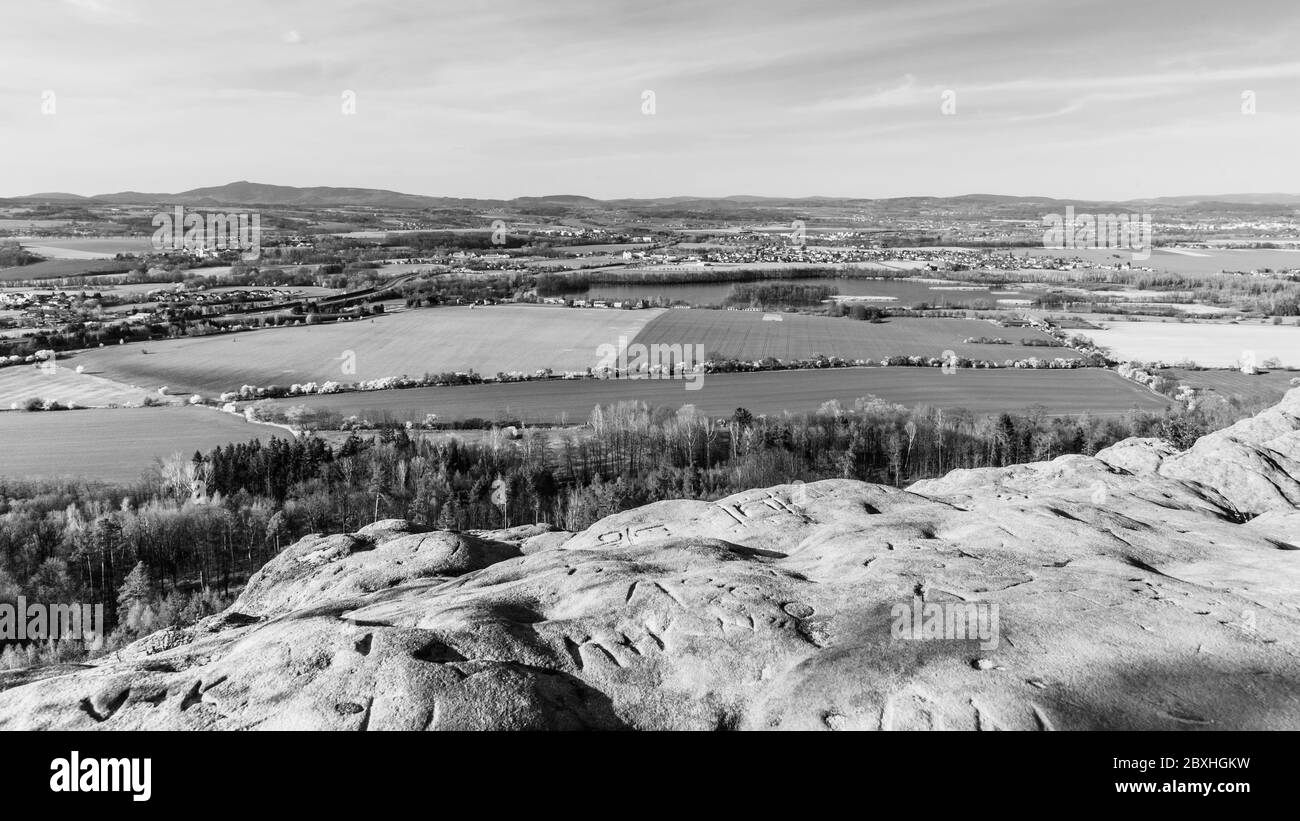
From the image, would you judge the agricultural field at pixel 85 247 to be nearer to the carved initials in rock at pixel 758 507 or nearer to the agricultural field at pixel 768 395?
the agricultural field at pixel 768 395

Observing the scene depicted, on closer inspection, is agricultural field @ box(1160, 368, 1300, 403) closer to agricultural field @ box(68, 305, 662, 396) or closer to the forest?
the forest

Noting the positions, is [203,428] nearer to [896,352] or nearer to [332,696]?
[332,696]

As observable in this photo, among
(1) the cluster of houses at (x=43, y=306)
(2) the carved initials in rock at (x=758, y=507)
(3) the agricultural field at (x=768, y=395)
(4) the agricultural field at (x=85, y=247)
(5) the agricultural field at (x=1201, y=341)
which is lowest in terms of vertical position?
(2) the carved initials in rock at (x=758, y=507)

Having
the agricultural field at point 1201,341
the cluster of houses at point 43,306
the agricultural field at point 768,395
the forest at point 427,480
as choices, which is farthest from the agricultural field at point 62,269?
the agricultural field at point 1201,341

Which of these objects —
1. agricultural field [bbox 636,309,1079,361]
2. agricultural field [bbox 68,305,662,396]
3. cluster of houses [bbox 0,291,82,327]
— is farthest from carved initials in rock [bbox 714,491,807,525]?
cluster of houses [bbox 0,291,82,327]

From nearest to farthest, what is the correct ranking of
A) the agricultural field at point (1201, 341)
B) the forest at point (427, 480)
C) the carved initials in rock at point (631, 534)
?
the carved initials in rock at point (631, 534) < the forest at point (427, 480) < the agricultural field at point (1201, 341)
